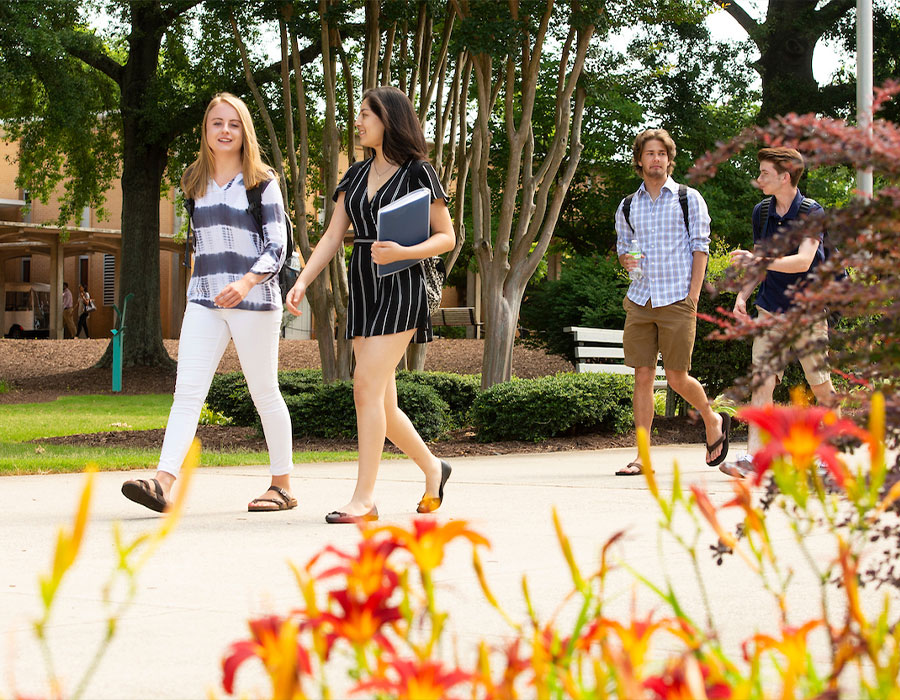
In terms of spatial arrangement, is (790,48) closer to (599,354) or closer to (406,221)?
(599,354)

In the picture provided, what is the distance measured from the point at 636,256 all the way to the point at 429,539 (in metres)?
6.42

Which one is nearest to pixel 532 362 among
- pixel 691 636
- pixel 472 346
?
pixel 472 346

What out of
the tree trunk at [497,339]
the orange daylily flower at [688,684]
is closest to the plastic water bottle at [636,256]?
the tree trunk at [497,339]

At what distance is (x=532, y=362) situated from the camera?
25172mm

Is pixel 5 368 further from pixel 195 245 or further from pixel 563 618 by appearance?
pixel 563 618

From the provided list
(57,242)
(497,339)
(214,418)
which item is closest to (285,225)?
(497,339)

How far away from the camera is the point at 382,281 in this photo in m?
5.47

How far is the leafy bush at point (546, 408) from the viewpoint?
428 inches

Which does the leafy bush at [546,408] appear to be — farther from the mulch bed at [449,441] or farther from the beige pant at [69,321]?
the beige pant at [69,321]

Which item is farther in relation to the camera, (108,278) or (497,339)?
(108,278)

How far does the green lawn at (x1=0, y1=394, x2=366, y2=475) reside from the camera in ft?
26.6

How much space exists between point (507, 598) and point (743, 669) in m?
1.01

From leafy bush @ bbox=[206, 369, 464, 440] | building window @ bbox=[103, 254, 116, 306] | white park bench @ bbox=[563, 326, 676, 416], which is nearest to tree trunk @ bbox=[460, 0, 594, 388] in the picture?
leafy bush @ bbox=[206, 369, 464, 440]

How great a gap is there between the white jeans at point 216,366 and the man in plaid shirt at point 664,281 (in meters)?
2.60
